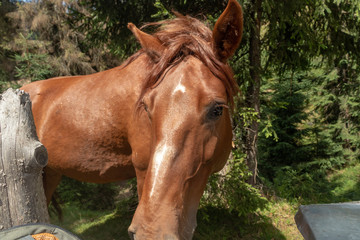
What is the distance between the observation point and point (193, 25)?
229 centimetres

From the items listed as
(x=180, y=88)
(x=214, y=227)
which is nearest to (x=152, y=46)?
(x=180, y=88)

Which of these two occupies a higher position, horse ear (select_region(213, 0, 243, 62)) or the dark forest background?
horse ear (select_region(213, 0, 243, 62))

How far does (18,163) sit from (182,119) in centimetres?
117

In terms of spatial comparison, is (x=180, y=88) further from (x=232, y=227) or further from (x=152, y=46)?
(x=232, y=227)

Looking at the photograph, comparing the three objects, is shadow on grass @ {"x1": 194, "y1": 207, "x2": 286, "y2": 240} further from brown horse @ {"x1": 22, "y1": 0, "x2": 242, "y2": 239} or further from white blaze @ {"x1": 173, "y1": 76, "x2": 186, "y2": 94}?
white blaze @ {"x1": 173, "y1": 76, "x2": 186, "y2": 94}

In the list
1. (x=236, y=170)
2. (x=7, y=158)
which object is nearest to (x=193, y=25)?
(x=7, y=158)

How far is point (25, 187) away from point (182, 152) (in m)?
1.15

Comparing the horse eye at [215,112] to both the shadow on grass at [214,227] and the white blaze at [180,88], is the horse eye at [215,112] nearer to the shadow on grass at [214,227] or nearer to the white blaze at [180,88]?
the white blaze at [180,88]

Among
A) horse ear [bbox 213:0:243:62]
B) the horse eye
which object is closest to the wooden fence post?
the horse eye

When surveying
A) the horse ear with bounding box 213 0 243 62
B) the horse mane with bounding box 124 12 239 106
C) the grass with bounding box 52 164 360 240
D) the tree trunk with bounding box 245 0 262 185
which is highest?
the horse ear with bounding box 213 0 243 62

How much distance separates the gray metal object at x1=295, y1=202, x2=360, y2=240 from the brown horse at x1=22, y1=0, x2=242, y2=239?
0.72 meters

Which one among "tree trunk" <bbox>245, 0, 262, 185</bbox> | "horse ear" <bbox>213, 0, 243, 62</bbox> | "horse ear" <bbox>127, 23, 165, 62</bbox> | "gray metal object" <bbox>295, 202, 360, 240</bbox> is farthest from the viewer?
"tree trunk" <bbox>245, 0, 262, 185</bbox>

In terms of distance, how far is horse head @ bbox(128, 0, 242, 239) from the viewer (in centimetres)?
151

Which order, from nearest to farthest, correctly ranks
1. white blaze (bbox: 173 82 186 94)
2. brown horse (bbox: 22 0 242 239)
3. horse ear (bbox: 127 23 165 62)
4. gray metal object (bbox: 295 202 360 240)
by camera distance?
gray metal object (bbox: 295 202 360 240), brown horse (bbox: 22 0 242 239), white blaze (bbox: 173 82 186 94), horse ear (bbox: 127 23 165 62)
